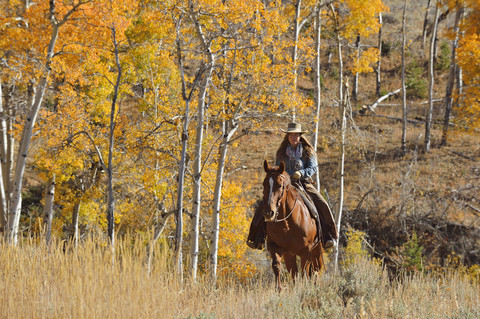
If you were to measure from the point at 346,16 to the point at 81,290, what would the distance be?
56.0 feet

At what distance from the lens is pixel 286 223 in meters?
8.00

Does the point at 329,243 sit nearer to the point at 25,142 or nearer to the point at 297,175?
the point at 297,175

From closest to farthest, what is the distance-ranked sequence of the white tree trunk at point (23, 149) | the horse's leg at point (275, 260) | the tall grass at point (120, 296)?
the tall grass at point (120, 296)
the horse's leg at point (275, 260)
the white tree trunk at point (23, 149)

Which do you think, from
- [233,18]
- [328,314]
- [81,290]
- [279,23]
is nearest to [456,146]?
[279,23]

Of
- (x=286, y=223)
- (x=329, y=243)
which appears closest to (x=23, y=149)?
(x=286, y=223)

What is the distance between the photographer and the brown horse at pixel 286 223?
24.5 feet

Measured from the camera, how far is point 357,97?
36.8m

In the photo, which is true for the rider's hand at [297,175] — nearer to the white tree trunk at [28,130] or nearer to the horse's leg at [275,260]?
the horse's leg at [275,260]

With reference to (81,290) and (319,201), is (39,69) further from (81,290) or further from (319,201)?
(81,290)

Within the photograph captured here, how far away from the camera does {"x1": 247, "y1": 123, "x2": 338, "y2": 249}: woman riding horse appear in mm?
8609

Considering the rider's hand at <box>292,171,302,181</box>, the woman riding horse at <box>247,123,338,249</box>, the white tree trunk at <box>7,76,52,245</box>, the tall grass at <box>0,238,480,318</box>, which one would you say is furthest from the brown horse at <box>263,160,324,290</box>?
the white tree trunk at <box>7,76,52,245</box>

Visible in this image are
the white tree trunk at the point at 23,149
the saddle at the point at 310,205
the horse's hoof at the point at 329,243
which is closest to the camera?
the saddle at the point at 310,205

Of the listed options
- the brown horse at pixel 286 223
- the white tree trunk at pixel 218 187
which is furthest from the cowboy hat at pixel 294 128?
the white tree trunk at pixel 218 187

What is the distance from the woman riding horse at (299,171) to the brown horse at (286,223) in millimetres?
360
